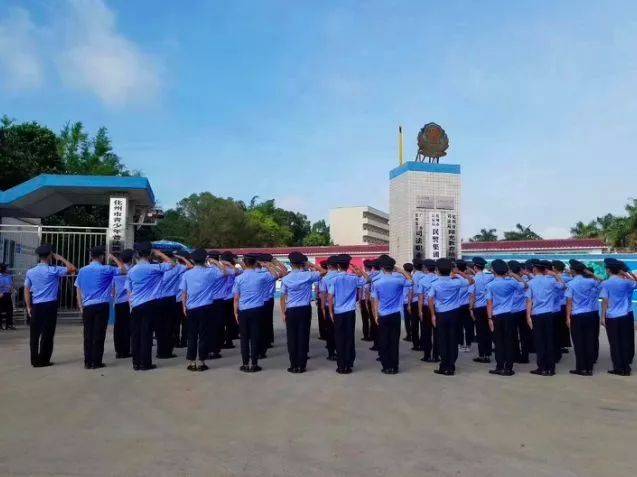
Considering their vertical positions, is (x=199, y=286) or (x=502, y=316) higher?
(x=199, y=286)

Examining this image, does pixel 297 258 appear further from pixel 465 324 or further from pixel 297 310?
pixel 465 324

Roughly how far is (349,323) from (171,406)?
2.60 metres

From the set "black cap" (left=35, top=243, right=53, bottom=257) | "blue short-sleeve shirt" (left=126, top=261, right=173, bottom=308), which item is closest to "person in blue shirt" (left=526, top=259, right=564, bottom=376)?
"blue short-sleeve shirt" (left=126, top=261, right=173, bottom=308)

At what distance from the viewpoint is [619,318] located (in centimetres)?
677

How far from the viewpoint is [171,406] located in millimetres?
4910

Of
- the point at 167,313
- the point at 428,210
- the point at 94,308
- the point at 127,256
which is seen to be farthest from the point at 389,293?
the point at 428,210

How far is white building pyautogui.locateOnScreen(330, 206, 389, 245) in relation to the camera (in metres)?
54.7

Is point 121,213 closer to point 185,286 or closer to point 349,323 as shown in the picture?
point 185,286

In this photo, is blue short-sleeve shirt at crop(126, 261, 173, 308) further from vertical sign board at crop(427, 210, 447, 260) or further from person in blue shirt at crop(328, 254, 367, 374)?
vertical sign board at crop(427, 210, 447, 260)

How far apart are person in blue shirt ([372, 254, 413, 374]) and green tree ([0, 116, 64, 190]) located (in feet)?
48.9

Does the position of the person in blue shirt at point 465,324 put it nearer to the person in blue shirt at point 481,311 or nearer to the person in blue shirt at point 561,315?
the person in blue shirt at point 481,311

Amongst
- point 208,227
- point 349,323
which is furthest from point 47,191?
point 208,227

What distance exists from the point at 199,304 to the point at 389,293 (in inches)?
95.6

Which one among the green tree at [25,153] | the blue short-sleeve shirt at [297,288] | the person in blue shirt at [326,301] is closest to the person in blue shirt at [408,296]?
the person in blue shirt at [326,301]
